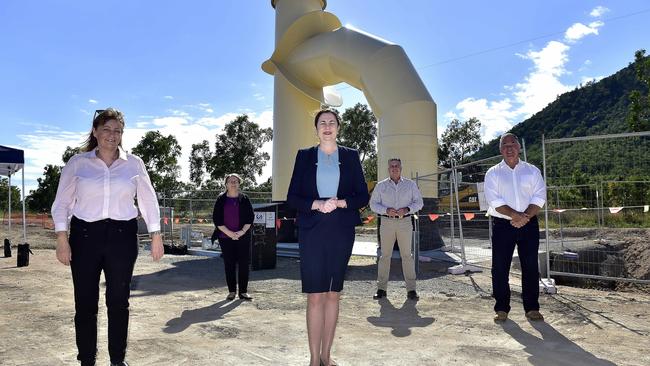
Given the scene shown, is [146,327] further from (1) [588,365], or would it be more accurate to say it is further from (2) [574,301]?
(2) [574,301]

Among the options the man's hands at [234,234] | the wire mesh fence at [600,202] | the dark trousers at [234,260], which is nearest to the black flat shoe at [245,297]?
the dark trousers at [234,260]

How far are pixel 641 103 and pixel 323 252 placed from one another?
21.5 metres

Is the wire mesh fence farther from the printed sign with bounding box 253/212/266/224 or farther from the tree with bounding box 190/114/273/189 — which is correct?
the tree with bounding box 190/114/273/189

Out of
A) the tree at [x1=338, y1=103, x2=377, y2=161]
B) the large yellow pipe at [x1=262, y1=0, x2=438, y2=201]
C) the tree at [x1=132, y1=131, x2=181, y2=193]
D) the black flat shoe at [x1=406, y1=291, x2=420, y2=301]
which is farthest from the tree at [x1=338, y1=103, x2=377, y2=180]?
the black flat shoe at [x1=406, y1=291, x2=420, y2=301]

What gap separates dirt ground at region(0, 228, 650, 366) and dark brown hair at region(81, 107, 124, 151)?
Result: 5.08 feet

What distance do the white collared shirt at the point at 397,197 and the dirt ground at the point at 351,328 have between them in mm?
1206

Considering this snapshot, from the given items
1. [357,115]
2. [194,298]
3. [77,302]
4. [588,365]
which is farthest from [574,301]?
[357,115]

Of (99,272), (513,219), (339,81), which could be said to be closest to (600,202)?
(339,81)

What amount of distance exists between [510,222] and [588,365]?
6.09 feet

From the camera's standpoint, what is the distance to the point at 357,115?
A: 45.7m

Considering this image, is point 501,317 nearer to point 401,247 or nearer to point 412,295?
point 412,295

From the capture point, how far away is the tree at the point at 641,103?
64.2 ft

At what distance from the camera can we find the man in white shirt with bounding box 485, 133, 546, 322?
4855 millimetres

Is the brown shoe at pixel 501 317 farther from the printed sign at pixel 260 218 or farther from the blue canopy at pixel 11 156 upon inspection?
the blue canopy at pixel 11 156
